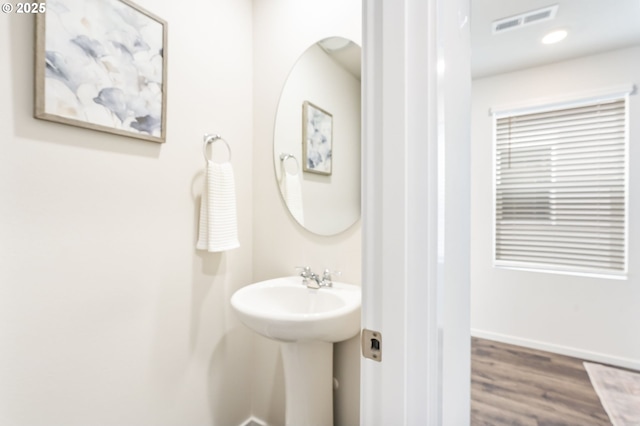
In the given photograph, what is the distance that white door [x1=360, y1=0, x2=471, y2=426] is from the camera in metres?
0.52

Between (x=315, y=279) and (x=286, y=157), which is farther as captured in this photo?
(x=286, y=157)

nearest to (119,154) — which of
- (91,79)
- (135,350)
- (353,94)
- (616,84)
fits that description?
(91,79)

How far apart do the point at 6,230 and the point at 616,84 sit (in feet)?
12.9

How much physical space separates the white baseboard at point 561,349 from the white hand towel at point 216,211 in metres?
2.91

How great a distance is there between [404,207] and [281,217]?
42.3 inches

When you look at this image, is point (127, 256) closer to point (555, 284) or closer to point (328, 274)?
point (328, 274)

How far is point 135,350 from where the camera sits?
1.13 m

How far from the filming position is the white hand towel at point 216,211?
1304mm

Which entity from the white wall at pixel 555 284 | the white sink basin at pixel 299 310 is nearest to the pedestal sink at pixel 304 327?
the white sink basin at pixel 299 310

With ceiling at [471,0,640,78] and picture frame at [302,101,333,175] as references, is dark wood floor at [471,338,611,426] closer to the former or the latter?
picture frame at [302,101,333,175]

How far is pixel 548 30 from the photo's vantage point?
2215mm

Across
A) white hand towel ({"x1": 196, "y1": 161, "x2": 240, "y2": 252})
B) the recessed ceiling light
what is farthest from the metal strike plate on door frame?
the recessed ceiling light

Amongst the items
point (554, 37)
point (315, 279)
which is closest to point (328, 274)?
point (315, 279)

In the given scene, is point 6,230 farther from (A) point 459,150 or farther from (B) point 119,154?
(A) point 459,150
